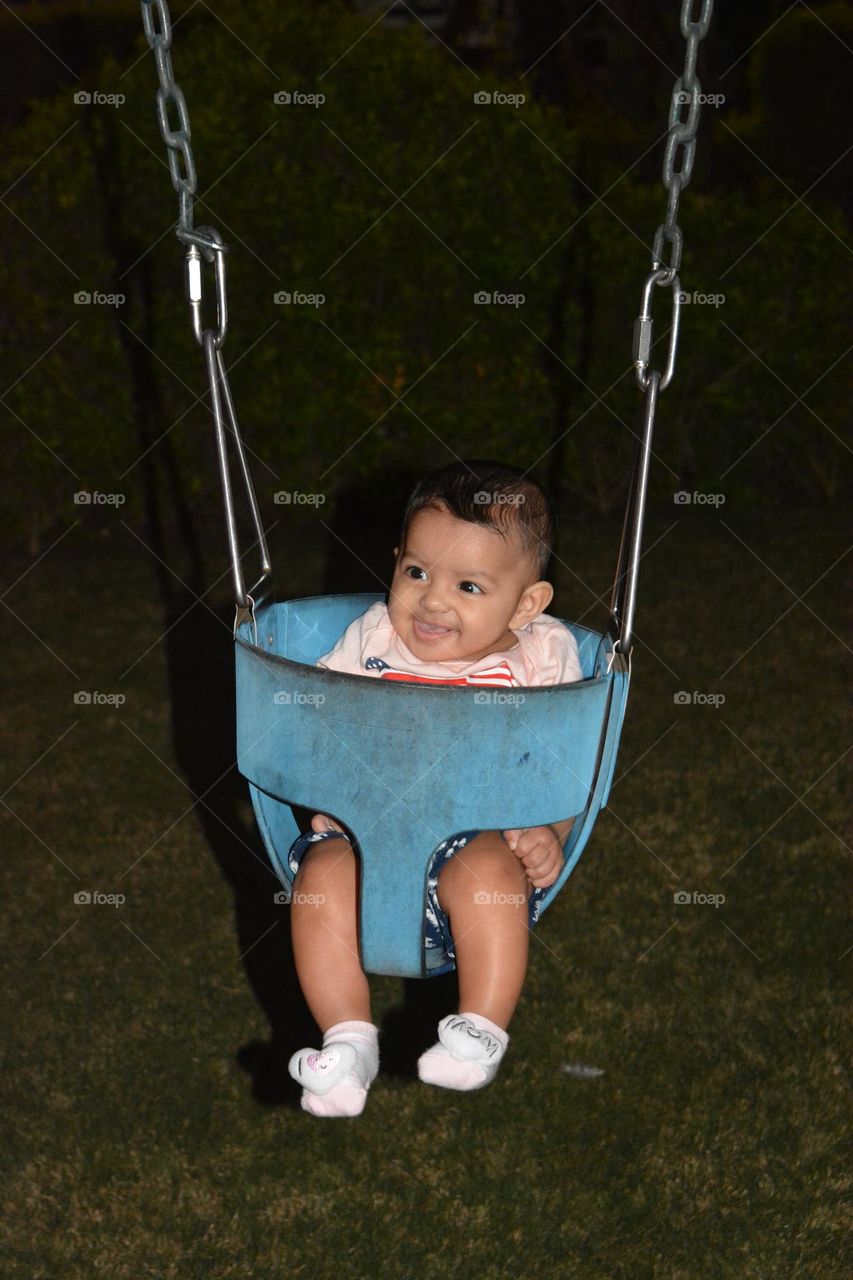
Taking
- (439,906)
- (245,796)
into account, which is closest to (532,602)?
(439,906)

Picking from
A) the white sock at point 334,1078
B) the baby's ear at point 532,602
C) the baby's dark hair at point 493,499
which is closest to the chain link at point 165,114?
the baby's dark hair at point 493,499

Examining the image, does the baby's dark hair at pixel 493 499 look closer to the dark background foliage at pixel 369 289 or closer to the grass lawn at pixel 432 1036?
the grass lawn at pixel 432 1036

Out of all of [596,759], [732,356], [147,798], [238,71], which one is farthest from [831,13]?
[596,759]

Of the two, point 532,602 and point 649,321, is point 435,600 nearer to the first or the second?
point 532,602

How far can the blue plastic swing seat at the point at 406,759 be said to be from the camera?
183 cm

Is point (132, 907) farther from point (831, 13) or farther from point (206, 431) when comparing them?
point (831, 13)

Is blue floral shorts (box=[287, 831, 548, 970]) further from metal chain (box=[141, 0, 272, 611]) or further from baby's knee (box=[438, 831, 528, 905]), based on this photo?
metal chain (box=[141, 0, 272, 611])

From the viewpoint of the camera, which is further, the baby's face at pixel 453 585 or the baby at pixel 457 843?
the baby's face at pixel 453 585

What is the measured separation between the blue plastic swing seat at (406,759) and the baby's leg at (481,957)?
0.08 metres

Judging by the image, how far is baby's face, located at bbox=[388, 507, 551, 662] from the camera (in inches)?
85.5

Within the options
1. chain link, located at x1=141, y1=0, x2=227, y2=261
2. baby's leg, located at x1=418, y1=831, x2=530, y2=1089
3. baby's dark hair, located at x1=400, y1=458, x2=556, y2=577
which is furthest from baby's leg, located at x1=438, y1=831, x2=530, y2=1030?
chain link, located at x1=141, y1=0, x2=227, y2=261

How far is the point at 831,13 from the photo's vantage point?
12.3 metres

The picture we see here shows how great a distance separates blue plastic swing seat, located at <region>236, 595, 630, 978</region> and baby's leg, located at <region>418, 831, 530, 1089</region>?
3.1 inches

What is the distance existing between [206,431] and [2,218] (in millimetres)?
1085
